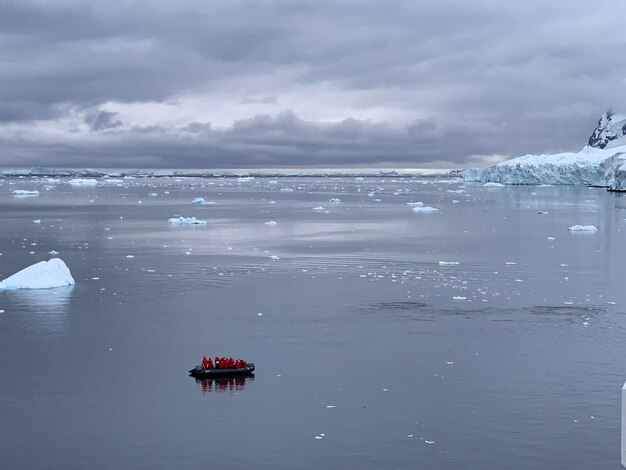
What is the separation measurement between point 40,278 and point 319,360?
10.2 meters

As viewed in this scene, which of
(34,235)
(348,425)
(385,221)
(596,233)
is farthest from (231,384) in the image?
(385,221)

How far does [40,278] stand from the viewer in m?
21.9

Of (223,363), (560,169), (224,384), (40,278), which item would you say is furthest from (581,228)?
(560,169)

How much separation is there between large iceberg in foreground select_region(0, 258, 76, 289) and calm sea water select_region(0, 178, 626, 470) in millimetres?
607

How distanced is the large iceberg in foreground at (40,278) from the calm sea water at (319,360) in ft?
1.99

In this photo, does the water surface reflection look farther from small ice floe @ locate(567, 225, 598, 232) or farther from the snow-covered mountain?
the snow-covered mountain

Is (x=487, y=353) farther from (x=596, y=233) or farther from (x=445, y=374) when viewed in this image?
(x=596, y=233)

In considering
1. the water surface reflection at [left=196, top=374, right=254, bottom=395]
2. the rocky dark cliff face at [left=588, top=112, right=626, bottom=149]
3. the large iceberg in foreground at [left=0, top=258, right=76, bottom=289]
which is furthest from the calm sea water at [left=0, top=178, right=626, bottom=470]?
the rocky dark cliff face at [left=588, top=112, right=626, bottom=149]

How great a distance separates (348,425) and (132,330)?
6961 mm

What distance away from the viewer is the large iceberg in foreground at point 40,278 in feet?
71.2

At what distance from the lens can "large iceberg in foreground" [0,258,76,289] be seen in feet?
71.2

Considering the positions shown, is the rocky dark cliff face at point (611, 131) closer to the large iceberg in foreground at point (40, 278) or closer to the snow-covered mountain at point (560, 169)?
the snow-covered mountain at point (560, 169)

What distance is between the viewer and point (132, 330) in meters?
17.0

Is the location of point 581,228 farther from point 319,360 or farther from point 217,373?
point 217,373
